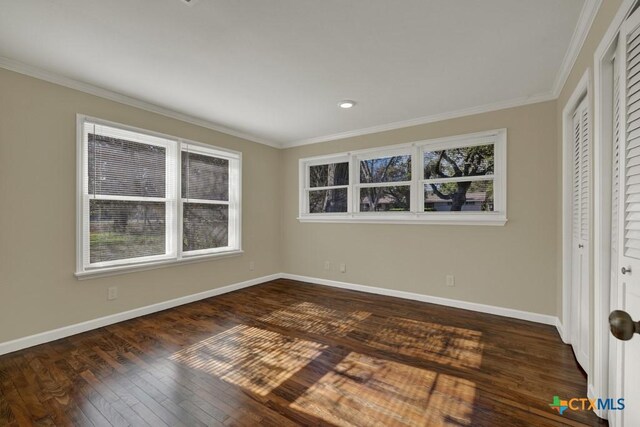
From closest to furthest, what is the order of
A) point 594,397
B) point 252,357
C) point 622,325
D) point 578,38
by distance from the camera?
point 622,325
point 594,397
point 578,38
point 252,357

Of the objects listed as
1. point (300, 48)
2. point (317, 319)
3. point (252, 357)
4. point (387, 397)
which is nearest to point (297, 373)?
point (252, 357)

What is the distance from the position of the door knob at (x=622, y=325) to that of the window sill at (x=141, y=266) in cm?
379

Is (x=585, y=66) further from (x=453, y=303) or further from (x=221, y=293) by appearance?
(x=221, y=293)

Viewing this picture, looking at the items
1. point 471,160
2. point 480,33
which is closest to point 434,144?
point 471,160

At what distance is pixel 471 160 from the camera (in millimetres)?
3646

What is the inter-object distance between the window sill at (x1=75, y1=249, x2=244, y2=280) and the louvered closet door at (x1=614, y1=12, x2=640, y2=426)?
4008mm

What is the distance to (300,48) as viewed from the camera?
90.3 inches

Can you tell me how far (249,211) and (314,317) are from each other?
2.19m

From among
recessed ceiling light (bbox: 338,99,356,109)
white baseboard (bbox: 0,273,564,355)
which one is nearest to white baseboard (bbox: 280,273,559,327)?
white baseboard (bbox: 0,273,564,355)

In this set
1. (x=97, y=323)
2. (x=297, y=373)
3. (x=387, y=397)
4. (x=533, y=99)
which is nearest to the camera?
(x=387, y=397)

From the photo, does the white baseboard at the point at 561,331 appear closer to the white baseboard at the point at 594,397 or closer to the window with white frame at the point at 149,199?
the white baseboard at the point at 594,397

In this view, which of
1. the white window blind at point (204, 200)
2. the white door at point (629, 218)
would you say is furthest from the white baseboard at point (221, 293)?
the white door at point (629, 218)

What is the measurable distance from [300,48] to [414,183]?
8.00 feet

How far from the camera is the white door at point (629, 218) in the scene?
119 centimetres
